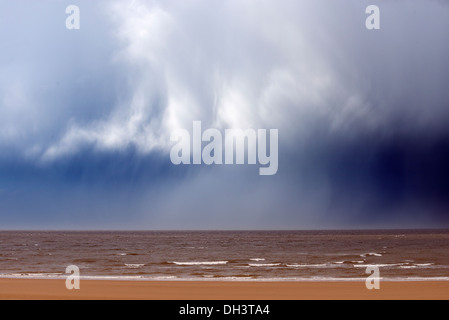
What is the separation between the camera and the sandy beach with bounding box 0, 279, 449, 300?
2280 cm

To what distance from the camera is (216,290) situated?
25422 millimetres
